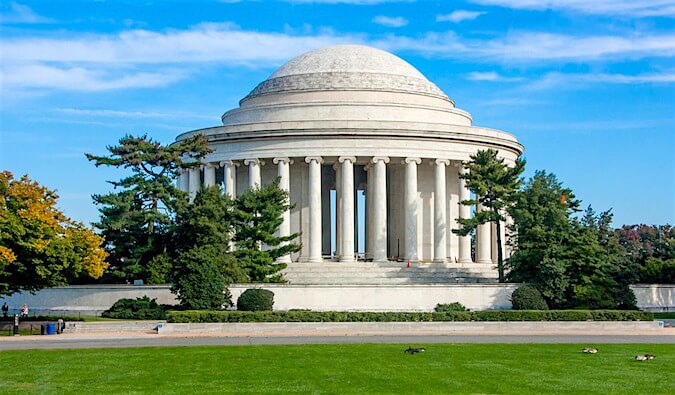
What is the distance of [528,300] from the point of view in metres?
65.7

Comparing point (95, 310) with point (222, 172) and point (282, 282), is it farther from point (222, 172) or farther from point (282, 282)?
point (222, 172)

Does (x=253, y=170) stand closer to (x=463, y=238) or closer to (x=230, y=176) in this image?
(x=230, y=176)

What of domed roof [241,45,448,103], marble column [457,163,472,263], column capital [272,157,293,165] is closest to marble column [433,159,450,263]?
marble column [457,163,472,263]

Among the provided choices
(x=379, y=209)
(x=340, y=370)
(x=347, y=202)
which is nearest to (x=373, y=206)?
(x=379, y=209)

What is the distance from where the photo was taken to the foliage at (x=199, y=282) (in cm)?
6494

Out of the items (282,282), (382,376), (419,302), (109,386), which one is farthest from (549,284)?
(109,386)

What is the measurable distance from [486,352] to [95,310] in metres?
36.4

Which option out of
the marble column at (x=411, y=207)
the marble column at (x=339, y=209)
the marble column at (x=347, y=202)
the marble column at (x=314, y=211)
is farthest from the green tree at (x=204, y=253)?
the marble column at (x=411, y=207)

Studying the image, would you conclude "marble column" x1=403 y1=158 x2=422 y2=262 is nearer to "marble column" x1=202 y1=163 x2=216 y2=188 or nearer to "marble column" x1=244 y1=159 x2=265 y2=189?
"marble column" x1=244 y1=159 x2=265 y2=189

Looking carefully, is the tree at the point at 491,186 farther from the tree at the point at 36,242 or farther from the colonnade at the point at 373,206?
the tree at the point at 36,242

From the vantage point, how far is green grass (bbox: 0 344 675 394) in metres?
→ 31.5

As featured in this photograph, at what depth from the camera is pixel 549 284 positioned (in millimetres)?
67500

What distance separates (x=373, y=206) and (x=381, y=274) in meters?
8.14

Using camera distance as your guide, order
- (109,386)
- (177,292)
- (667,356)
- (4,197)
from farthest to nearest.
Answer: (177,292)
(4,197)
(667,356)
(109,386)
